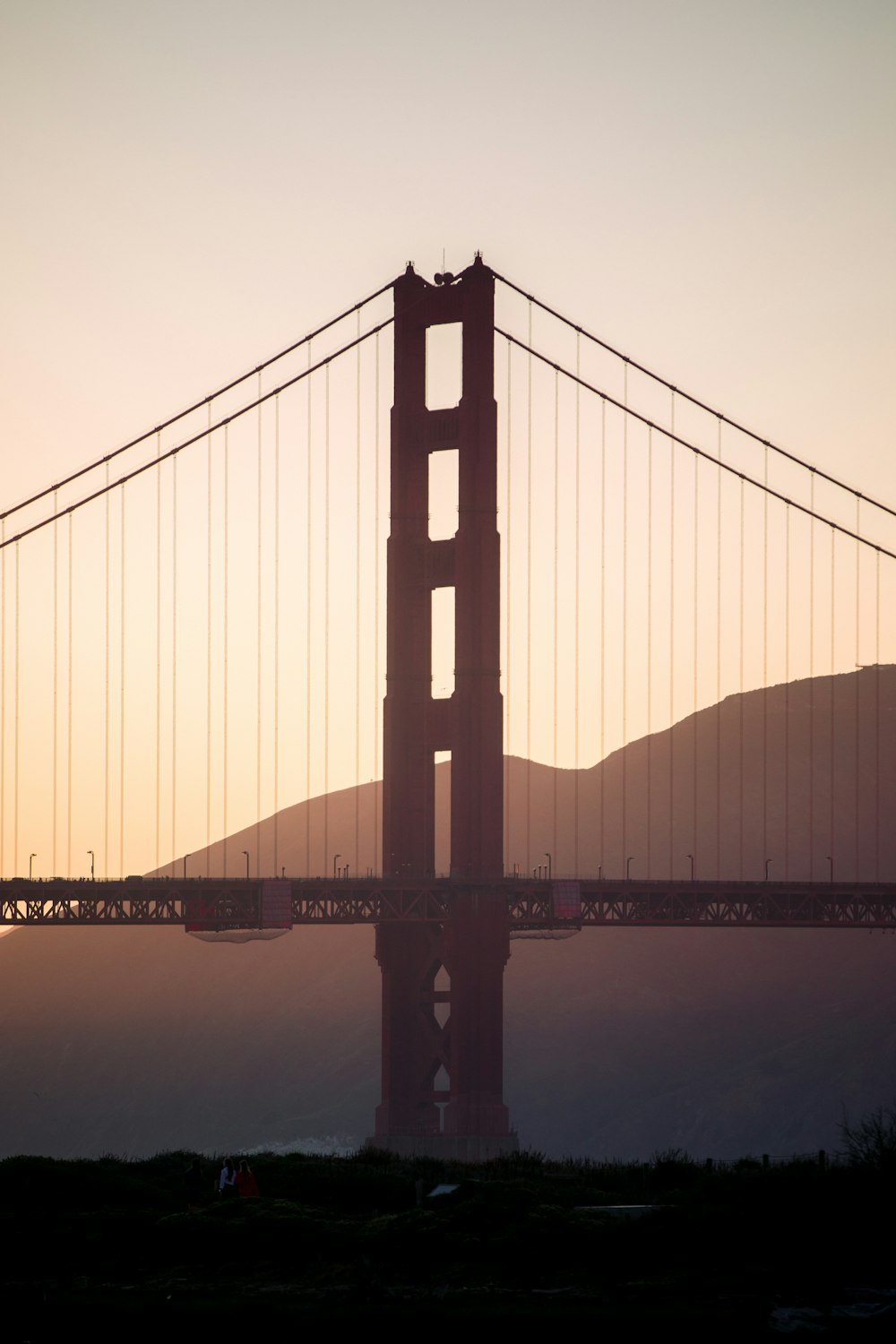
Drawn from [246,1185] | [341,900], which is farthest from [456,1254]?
[341,900]

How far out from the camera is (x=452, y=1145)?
8138cm

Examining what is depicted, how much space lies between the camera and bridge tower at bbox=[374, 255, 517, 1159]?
82125 millimetres

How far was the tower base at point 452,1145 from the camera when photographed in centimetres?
8044

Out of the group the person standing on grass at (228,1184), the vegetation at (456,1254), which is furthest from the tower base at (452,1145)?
the vegetation at (456,1254)

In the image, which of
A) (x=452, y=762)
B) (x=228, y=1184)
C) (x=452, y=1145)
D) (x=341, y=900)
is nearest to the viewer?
(x=228, y=1184)

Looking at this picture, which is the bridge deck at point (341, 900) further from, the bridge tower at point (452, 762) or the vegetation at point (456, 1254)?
the vegetation at point (456, 1254)

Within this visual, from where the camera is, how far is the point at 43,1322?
27094 millimetres

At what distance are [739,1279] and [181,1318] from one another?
7.04 meters

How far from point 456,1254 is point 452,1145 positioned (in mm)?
51245

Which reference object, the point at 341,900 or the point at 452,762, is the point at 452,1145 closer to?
the point at 341,900

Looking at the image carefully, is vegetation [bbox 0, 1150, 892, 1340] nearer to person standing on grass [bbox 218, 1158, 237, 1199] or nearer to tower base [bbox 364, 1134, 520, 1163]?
person standing on grass [bbox 218, 1158, 237, 1199]

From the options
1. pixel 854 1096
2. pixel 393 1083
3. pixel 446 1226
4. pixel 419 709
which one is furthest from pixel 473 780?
pixel 854 1096

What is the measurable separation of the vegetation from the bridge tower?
142 ft

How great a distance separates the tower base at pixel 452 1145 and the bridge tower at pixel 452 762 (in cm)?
7
